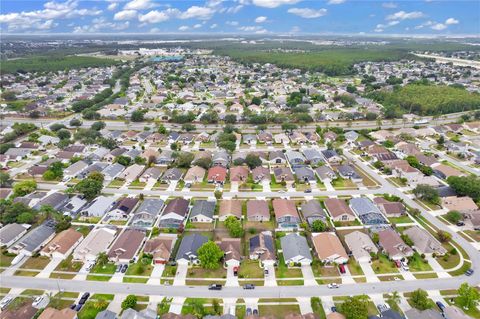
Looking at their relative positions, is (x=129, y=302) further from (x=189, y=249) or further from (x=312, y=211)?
(x=312, y=211)

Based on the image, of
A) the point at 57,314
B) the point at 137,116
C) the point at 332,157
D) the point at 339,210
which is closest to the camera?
the point at 57,314

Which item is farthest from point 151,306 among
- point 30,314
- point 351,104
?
point 351,104

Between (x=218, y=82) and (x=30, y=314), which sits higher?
(x=218, y=82)

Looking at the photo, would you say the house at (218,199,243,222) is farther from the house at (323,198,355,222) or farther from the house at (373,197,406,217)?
the house at (373,197,406,217)

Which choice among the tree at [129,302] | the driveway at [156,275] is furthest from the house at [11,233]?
the tree at [129,302]

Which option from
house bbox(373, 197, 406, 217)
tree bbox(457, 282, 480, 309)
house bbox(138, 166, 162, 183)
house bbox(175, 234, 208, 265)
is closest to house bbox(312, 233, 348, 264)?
tree bbox(457, 282, 480, 309)

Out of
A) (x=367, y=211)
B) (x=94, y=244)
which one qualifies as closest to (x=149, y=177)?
(x=94, y=244)

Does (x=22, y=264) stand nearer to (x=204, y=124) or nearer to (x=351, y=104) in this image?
(x=204, y=124)
